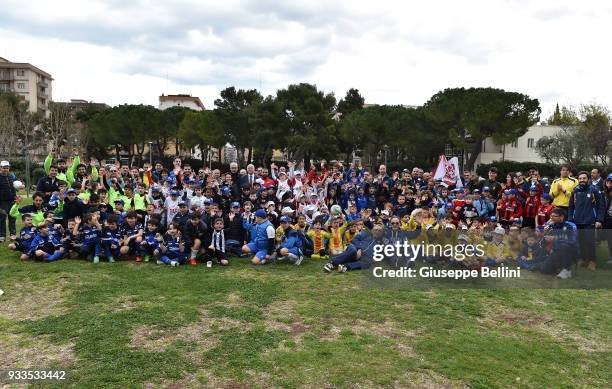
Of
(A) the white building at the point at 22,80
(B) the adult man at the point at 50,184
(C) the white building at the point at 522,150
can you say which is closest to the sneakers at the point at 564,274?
(B) the adult man at the point at 50,184

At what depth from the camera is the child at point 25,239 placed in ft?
30.1

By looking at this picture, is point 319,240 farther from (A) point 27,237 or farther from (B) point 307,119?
(B) point 307,119

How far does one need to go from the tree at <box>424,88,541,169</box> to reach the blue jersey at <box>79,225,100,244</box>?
3343cm

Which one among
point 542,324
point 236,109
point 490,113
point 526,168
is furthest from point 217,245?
point 236,109

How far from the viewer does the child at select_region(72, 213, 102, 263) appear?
30.3 feet

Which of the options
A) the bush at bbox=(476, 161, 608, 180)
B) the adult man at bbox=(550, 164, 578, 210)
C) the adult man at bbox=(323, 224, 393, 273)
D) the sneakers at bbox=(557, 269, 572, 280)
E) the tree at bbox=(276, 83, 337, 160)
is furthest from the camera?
the tree at bbox=(276, 83, 337, 160)

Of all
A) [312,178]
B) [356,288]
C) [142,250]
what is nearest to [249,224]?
[142,250]

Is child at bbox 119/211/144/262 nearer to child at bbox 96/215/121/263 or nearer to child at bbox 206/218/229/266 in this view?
child at bbox 96/215/121/263

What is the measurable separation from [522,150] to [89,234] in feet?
162

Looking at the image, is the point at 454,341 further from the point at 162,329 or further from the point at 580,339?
the point at 162,329

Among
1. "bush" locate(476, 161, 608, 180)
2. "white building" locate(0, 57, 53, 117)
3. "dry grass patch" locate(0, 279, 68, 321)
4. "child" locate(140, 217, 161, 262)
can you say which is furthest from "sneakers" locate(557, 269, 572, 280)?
"white building" locate(0, 57, 53, 117)

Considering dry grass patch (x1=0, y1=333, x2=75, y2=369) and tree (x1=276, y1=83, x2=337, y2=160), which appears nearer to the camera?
dry grass patch (x1=0, y1=333, x2=75, y2=369)

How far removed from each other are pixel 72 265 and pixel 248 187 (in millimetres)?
4427

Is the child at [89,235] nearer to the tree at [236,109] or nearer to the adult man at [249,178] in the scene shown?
the adult man at [249,178]
